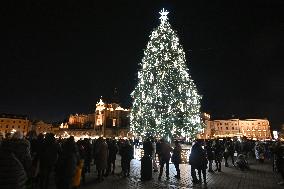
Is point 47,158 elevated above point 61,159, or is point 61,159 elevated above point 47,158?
point 61,159

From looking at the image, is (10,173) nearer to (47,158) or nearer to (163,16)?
(47,158)

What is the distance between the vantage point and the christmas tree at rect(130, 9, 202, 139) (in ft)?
103

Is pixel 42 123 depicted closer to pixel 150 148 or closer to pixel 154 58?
pixel 154 58

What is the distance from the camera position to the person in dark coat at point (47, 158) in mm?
12531

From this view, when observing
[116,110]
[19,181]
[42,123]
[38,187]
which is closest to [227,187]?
[38,187]

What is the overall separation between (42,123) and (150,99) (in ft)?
494

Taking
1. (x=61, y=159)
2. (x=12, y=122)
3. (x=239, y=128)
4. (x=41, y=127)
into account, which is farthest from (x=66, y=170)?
(x=41, y=127)

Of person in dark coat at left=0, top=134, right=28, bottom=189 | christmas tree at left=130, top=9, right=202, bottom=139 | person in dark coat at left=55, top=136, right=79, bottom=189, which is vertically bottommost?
person in dark coat at left=55, top=136, right=79, bottom=189

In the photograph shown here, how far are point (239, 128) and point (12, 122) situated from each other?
4607 inches

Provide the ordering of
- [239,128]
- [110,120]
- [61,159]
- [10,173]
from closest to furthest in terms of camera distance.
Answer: [10,173], [61,159], [110,120], [239,128]

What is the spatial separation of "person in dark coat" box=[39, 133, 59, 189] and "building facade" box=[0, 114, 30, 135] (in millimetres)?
140148

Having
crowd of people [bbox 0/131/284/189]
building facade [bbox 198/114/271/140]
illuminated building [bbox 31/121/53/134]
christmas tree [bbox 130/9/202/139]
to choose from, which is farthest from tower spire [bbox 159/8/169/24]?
illuminated building [bbox 31/121/53/134]

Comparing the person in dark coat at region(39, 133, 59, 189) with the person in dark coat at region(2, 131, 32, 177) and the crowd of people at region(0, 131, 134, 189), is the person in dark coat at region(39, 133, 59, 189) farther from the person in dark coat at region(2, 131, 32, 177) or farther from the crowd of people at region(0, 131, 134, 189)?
the person in dark coat at region(2, 131, 32, 177)

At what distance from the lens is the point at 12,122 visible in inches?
5856
